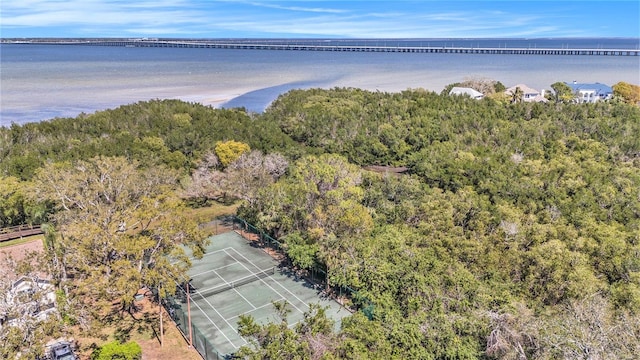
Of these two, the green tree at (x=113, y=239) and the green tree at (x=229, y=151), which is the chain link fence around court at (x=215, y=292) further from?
the green tree at (x=229, y=151)

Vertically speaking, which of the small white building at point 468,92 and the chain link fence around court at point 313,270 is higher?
the small white building at point 468,92

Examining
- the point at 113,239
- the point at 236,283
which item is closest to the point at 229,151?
the point at 236,283

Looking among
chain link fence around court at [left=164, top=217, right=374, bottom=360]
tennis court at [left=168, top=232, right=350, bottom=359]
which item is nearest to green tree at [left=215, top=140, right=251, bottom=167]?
chain link fence around court at [left=164, top=217, right=374, bottom=360]

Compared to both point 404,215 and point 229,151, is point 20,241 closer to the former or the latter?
point 229,151

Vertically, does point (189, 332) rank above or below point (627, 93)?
below

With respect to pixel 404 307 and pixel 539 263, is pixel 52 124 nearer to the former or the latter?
pixel 404 307

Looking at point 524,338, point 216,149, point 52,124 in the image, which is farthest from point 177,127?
point 524,338

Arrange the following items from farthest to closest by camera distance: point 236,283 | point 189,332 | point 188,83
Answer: point 188,83 < point 236,283 < point 189,332

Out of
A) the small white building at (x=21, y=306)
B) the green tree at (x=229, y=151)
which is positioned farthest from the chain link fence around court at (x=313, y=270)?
the small white building at (x=21, y=306)
